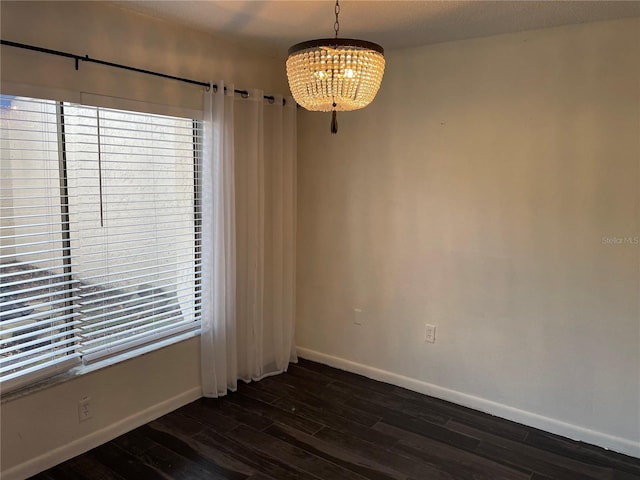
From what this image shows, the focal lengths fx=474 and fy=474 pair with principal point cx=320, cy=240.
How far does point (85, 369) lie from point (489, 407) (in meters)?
2.45

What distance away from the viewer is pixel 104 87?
2512mm

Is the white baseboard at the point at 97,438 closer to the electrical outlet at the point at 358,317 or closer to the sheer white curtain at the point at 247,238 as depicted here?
the sheer white curtain at the point at 247,238

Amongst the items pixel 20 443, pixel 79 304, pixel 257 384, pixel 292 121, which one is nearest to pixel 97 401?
pixel 20 443

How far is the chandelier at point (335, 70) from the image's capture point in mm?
1705

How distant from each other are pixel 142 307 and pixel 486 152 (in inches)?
91.1

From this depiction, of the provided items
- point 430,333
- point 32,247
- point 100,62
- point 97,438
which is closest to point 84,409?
point 97,438

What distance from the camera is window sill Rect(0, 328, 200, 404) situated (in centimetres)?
229

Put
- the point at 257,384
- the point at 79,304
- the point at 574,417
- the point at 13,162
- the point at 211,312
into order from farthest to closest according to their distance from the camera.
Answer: the point at 257,384
the point at 211,312
the point at 574,417
the point at 79,304
the point at 13,162

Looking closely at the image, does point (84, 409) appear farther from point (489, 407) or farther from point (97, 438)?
point (489, 407)

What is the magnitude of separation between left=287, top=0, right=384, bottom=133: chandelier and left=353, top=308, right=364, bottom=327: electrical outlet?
2.05 m

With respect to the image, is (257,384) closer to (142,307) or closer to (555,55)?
(142,307)

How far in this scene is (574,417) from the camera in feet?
9.18

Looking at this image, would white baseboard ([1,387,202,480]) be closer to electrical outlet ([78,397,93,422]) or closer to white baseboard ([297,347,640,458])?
electrical outlet ([78,397,93,422])

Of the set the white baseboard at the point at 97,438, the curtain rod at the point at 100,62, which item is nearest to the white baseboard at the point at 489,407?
the white baseboard at the point at 97,438
